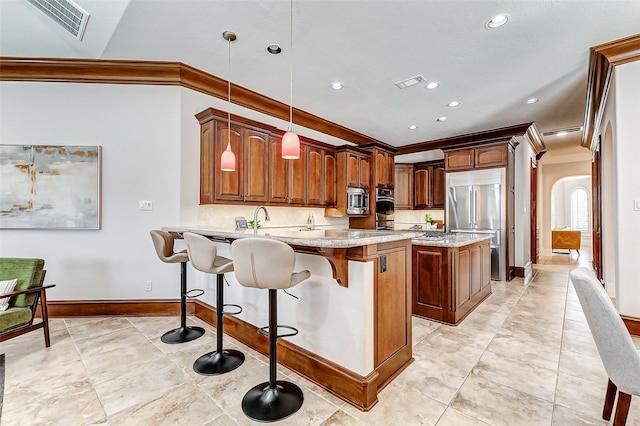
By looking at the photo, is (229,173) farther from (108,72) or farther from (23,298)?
(23,298)

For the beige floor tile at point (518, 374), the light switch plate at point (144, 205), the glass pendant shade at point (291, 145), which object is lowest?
the beige floor tile at point (518, 374)

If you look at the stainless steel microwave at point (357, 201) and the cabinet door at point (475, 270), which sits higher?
the stainless steel microwave at point (357, 201)

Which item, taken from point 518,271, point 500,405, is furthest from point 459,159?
point 500,405

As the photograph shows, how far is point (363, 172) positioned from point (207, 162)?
10.8ft

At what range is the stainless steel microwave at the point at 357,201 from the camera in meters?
5.60

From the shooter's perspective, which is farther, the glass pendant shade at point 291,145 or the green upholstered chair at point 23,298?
the glass pendant shade at point 291,145

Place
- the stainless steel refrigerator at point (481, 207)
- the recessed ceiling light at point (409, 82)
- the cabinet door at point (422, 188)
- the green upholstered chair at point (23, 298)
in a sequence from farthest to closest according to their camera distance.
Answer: the cabinet door at point (422, 188), the stainless steel refrigerator at point (481, 207), the recessed ceiling light at point (409, 82), the green upholstered chair at point (23, 298)

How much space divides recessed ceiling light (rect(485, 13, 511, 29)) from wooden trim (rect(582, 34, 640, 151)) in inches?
45.1

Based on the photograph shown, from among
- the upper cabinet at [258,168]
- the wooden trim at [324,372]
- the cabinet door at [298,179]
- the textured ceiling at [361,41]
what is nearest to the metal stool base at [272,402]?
the wooden trim at [324,372]

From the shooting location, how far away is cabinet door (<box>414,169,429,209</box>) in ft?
23.9

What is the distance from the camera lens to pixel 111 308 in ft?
10.9

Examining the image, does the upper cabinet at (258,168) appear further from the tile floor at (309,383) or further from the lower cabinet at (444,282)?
the lower cabinet at (444,282)

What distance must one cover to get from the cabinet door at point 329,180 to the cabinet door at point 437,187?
299 centimetres

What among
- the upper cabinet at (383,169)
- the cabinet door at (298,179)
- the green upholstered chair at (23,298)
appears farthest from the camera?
the upper cabinet at (383,169)
